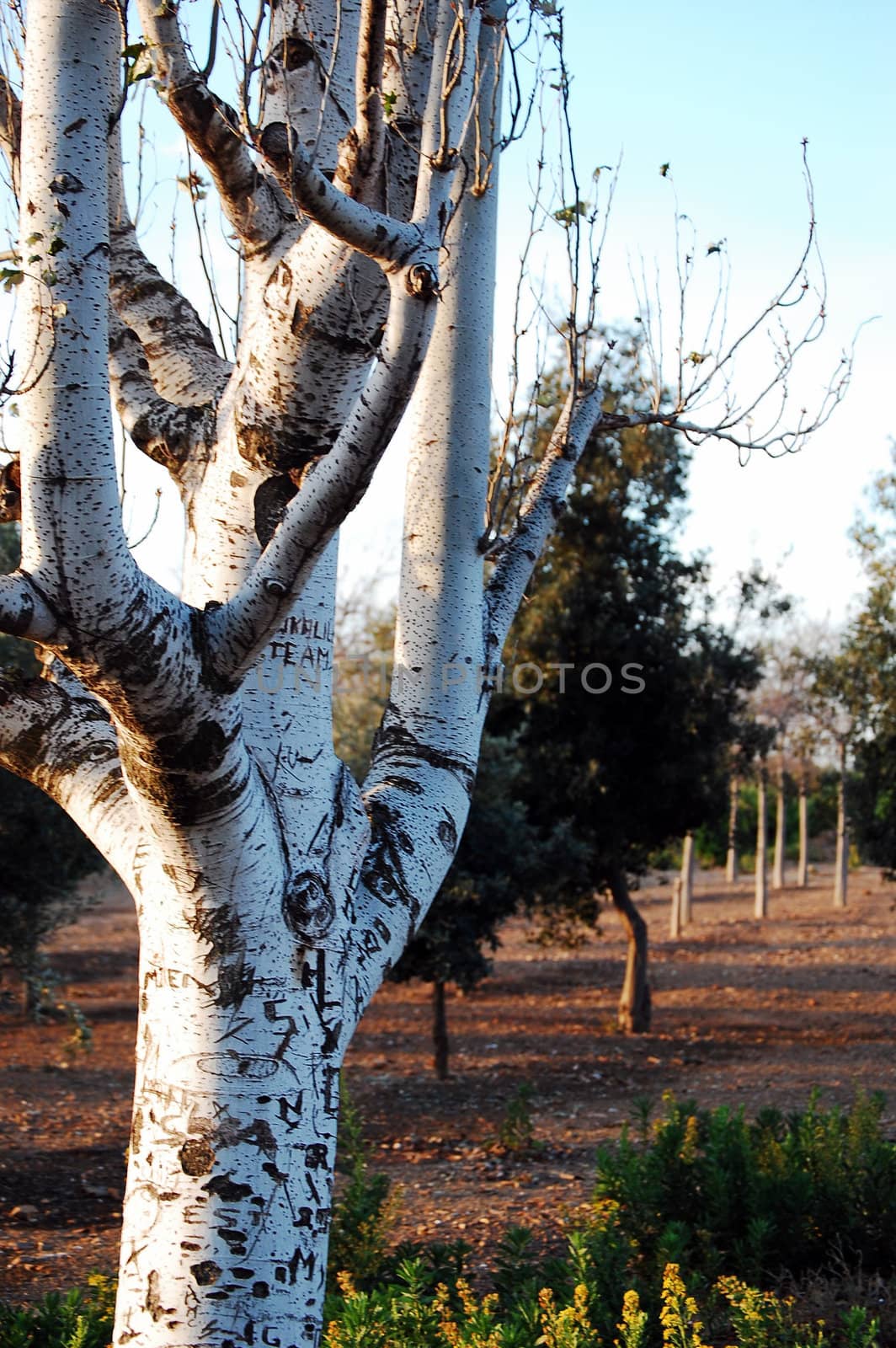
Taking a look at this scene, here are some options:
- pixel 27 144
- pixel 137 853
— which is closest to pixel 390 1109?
pixel 137 853

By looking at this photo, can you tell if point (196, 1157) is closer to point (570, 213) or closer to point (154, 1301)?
point (154, 1301)

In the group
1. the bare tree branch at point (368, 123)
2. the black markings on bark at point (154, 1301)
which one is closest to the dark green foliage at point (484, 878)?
the black markings on bark at point (154, 1301)

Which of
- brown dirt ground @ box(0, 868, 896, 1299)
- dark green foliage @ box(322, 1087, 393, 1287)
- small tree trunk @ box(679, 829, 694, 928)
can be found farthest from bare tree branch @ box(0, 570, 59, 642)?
small tree trunk @ box(679, 829, 694, 928)

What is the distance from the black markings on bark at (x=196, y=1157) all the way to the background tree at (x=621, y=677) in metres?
10.4

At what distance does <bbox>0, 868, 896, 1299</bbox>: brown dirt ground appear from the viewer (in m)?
6.73

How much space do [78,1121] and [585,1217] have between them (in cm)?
535

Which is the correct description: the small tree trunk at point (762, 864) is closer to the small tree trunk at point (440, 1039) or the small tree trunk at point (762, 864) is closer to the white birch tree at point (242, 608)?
the small tree trunk at point (440, 1039)

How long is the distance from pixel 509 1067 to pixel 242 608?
1065cm

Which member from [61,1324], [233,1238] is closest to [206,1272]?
[233,1238]

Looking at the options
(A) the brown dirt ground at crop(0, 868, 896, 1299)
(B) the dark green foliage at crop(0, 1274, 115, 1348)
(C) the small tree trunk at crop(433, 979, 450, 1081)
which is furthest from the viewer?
(C) the small tree trunk at crop(433, 979, 450, 1081)

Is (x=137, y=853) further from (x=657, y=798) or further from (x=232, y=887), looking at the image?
(x=657, y=798)

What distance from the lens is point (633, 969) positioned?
43.9ft

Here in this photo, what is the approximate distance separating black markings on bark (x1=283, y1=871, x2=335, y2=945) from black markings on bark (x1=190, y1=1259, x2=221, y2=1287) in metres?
0.62

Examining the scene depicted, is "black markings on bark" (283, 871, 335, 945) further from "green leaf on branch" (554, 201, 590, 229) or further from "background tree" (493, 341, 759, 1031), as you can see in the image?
"background tree" (493, 341, 759, 1031)
